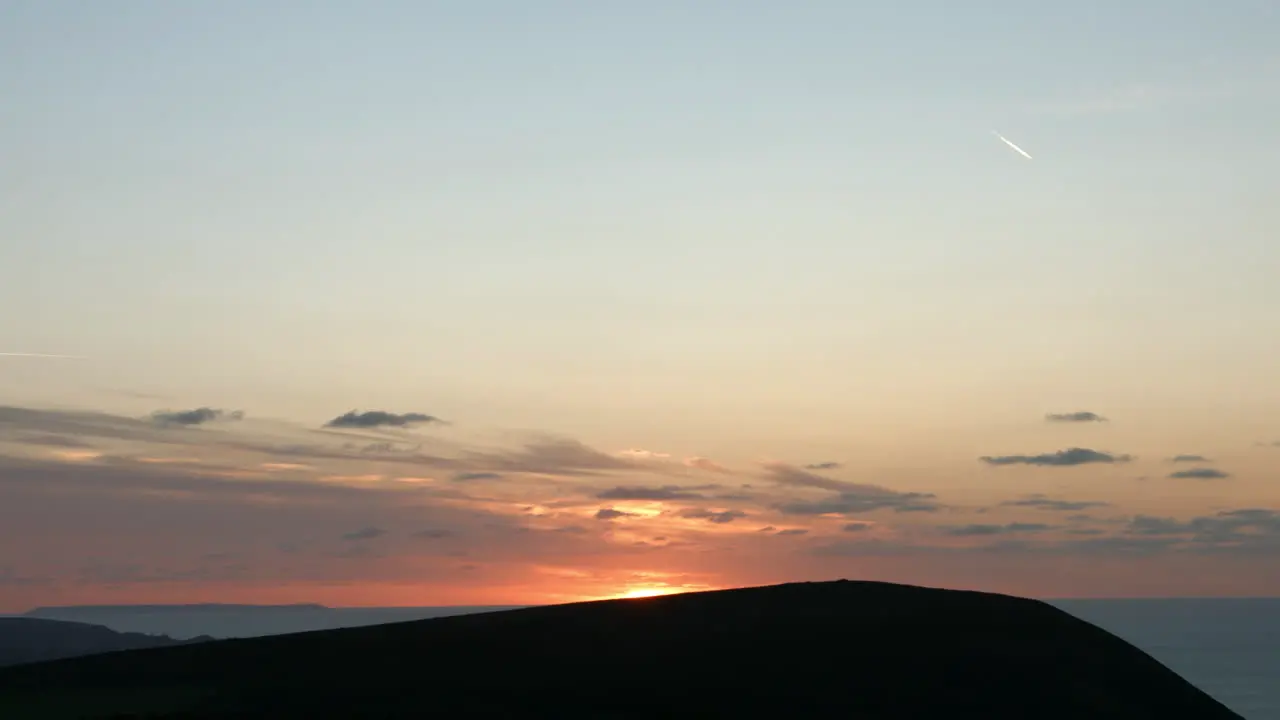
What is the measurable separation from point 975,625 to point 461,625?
120ft

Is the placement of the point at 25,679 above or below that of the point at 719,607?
below

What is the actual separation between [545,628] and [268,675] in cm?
2060

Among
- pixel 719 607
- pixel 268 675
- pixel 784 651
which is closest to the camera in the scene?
pixel 268 675

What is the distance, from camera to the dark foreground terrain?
7688 centimetres

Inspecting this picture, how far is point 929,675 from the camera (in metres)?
85.8

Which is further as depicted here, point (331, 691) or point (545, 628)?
point (545, 628)

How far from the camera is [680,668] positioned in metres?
85.8

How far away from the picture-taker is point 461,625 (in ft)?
326

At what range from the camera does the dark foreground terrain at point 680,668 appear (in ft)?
252

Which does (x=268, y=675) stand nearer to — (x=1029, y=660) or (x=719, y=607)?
(x=719, y=607)

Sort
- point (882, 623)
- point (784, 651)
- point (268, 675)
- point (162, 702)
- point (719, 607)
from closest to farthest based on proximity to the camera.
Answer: point (162, 702) → point (268, 675) → point (784, 651) → point (882, 623) → point (719, 607)

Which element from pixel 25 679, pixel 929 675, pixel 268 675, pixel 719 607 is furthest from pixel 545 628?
pixel 25 679

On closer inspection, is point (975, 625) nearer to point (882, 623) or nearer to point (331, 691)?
point (882, 623)

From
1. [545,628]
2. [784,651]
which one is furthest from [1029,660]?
[545,628]
